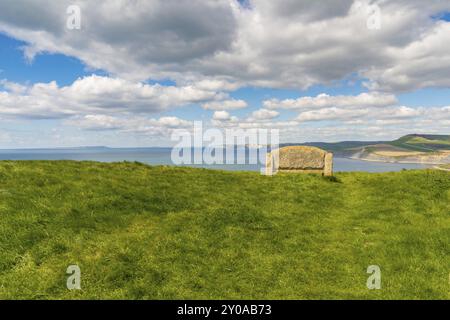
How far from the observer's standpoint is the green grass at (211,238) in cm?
966

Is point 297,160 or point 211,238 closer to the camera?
point 211,238

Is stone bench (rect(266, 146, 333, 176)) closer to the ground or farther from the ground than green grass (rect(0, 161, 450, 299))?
farther from the ground

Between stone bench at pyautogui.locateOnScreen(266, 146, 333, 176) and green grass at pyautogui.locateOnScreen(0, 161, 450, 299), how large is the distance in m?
4.44

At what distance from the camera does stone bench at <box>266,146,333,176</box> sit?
82.2 ft

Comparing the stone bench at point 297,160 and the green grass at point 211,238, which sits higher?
the stone bench at point 297,160

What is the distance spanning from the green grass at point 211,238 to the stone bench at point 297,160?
14.6 ft

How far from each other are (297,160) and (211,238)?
14.3 meters

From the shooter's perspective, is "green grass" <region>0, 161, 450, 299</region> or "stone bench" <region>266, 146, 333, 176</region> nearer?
"green grass" <region>0, 161, 450, 299</region>

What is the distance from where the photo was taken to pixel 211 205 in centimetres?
1686

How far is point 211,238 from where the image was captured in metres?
13.0
